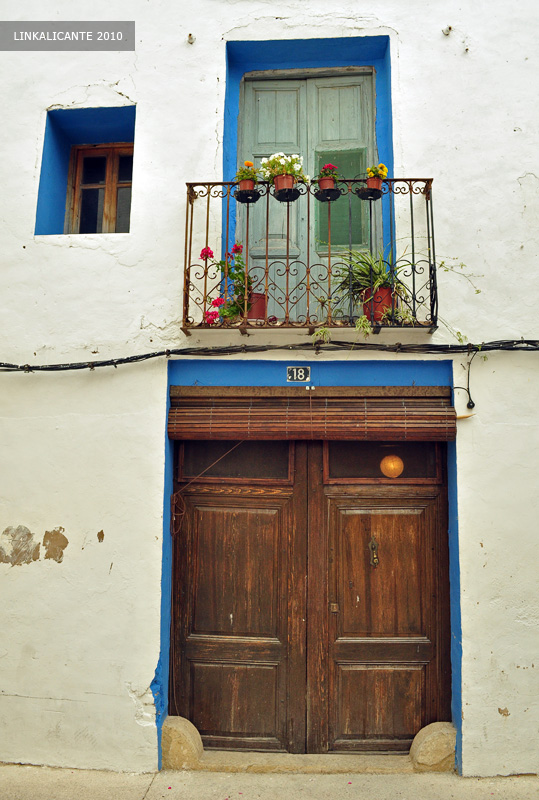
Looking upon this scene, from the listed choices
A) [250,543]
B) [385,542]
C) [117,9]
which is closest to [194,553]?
[250,543]

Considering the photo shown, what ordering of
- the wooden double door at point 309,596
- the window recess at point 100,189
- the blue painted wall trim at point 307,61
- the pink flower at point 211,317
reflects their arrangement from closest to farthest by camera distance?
1. the pink flower at point 211,317
2. the wooden double door at point 309,596
3. the blue painted wall trim at point 307,61
4. the window recess at point 100,189

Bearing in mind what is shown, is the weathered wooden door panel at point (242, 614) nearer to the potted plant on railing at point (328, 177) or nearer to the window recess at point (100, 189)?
the potted plant on railing at point (328, 177)

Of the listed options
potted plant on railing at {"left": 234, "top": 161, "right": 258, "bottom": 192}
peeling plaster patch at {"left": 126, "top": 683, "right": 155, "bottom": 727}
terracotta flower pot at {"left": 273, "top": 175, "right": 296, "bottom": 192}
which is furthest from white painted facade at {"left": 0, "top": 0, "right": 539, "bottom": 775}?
terracotta flower pot at {"left": 273, "top": 175, "right": 296, "bottom": 192}

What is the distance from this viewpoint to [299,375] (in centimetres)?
416

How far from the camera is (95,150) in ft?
16.4

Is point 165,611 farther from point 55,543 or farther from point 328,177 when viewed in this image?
point 328,177

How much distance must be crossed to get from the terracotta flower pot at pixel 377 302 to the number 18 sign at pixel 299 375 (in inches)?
24.0

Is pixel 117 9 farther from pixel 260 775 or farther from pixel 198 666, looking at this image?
pixel 260 775

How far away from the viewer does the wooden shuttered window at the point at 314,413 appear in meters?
4.04

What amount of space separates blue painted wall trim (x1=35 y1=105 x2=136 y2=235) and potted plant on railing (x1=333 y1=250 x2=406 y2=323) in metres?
2.31

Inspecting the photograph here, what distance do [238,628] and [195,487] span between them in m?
1.12

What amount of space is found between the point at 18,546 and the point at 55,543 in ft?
0.96

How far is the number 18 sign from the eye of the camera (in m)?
4.15

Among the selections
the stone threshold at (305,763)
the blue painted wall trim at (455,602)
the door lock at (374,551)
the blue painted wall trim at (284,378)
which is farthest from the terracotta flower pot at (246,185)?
the stone threshold at (305,763)
